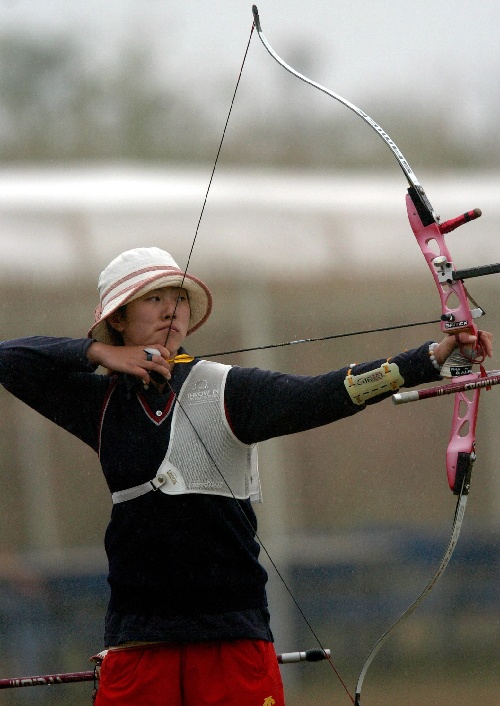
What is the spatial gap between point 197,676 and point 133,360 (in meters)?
0.44

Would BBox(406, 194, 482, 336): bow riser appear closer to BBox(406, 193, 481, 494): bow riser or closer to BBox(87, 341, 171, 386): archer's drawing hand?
BBox(406, 193, 481, 494): bow riser

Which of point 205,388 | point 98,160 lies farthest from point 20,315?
point 205,388

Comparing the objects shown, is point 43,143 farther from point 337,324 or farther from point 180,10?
point 337,324

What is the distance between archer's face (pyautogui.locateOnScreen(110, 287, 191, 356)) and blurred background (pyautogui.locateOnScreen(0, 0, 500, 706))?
3.50 ft

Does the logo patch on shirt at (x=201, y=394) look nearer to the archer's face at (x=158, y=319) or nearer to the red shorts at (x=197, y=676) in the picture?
the archer's face at (x=158, y=319)

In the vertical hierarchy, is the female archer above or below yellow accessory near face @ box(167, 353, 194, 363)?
below

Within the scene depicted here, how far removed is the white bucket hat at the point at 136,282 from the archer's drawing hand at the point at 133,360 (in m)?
0.06

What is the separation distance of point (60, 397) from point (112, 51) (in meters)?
1.46

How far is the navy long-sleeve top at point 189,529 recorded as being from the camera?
59.1 inches

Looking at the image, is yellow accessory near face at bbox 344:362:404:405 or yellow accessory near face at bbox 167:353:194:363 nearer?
yellow accessory near face at bbox 344:362:404:405

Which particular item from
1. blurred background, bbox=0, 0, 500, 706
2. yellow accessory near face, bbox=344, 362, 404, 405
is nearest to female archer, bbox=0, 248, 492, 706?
yellow accessory near face, bbox=344, 362, 404, 405

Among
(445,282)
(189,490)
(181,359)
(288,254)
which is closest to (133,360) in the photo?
(181,359)

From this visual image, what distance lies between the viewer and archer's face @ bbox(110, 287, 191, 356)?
1622mm

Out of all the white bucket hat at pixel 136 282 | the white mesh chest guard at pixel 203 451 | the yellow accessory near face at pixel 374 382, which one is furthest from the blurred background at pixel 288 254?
the yellow accessory near face at pixel 374 382
